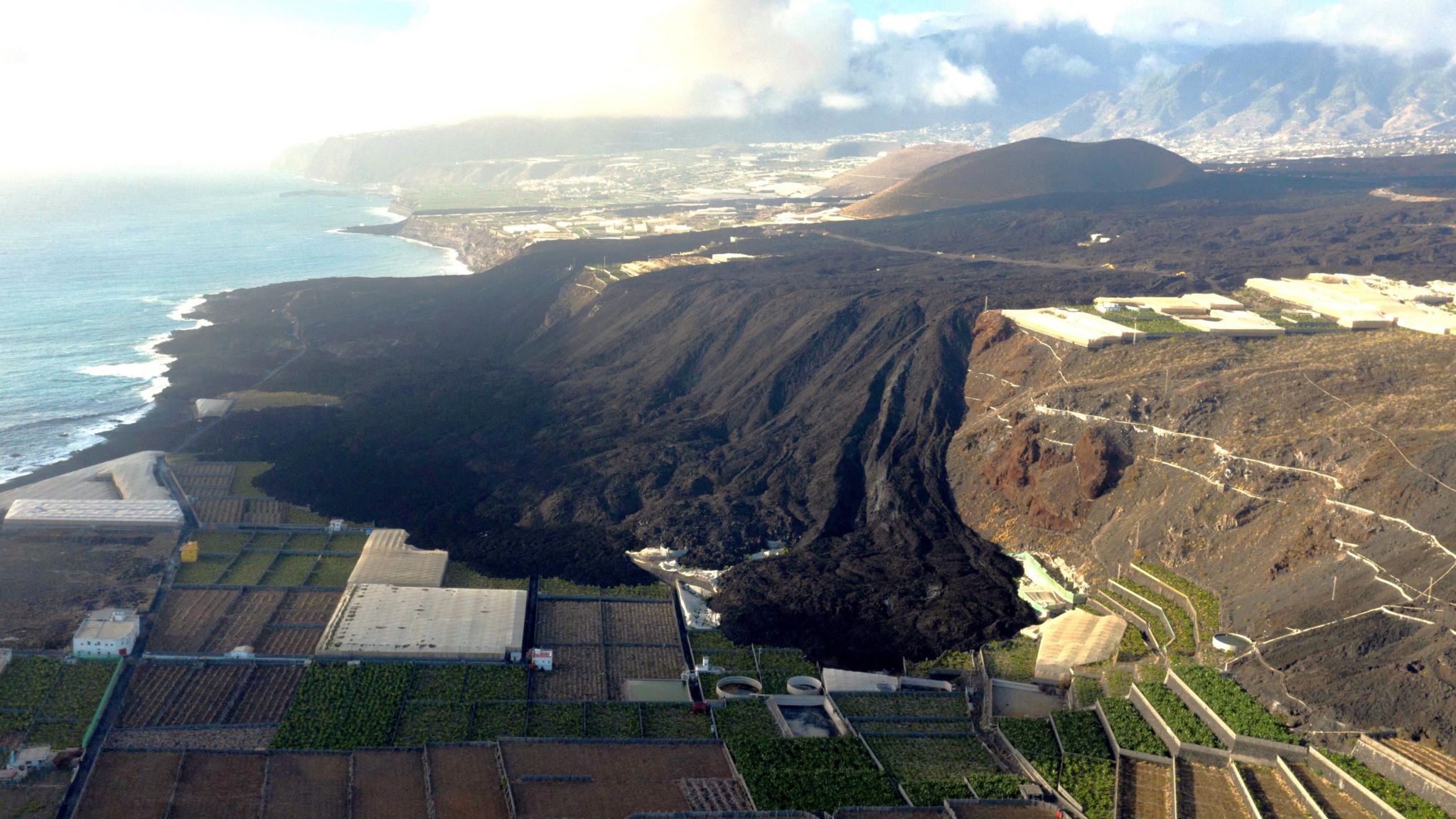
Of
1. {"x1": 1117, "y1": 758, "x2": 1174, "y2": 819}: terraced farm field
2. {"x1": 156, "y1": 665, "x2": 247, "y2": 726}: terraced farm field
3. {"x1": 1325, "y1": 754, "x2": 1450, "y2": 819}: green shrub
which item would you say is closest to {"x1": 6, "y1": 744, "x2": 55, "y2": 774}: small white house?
{"x1": 156, "y1": 665, "x2": 247, "y2": 726}: terraced farm field

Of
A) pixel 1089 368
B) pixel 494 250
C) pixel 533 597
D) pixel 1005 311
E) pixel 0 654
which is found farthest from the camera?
pixel 494 250

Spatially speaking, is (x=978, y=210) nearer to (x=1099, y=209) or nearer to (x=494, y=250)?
(x=1099, y=209)

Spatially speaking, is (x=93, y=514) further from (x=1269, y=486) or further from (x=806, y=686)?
(x=1269, y=486)

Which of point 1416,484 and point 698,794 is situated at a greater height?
point 1416,484

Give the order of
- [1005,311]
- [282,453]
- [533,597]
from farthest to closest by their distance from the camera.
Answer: [1005,311] < [282,453] < [533,597]

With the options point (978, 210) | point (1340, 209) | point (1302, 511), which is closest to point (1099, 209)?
point (978, 210)

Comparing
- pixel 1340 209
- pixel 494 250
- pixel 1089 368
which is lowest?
pixel 494 250
